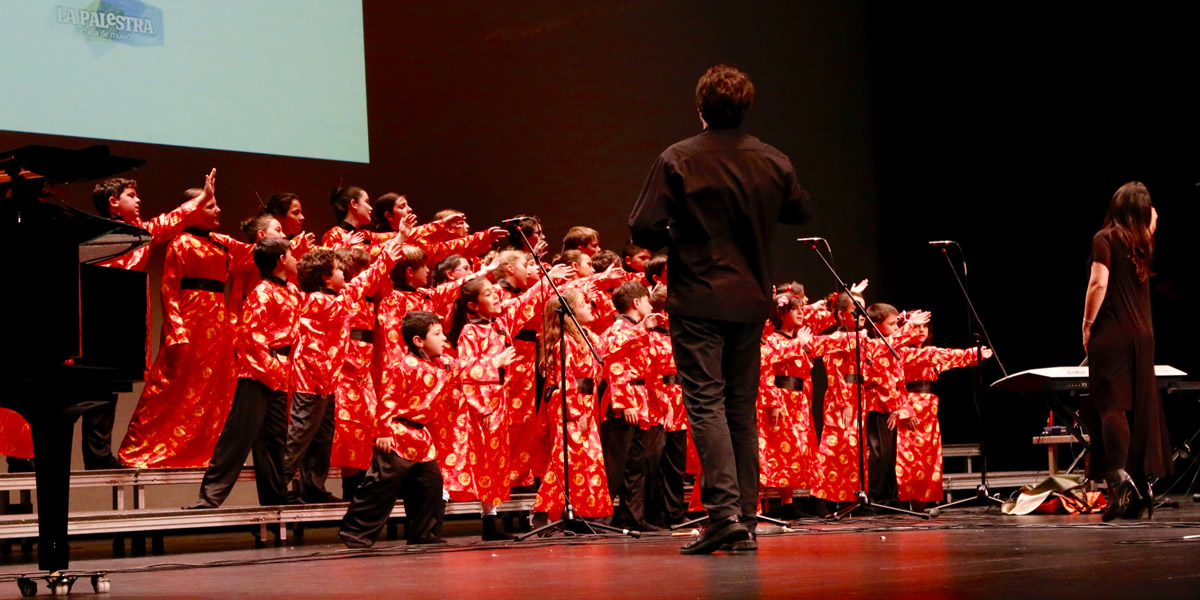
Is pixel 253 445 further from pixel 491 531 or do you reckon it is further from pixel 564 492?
pixel 564 492

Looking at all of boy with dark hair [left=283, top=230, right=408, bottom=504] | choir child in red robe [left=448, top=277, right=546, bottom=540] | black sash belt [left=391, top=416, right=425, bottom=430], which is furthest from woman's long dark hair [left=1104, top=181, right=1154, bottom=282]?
boy with dark hair [left=283, top=230, right=408, bottom=504]

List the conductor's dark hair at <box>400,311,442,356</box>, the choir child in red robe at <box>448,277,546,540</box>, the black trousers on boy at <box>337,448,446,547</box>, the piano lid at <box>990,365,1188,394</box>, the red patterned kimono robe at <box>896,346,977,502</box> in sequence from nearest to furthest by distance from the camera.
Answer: the black trousers on boy at <box>337,448,446,547</box> < the conductor's dark hair at <box>400,311,442,356</box> < the choir child in red robe at <box>448,277,546,540</box> < the piano lid at <box>990,365,1188,394</box> < the red patterned kimono robe at <box>896,346,977,502</box>

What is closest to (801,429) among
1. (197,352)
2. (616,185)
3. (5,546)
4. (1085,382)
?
(1085,382)

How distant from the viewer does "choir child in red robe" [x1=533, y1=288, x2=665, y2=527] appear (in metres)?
5.88

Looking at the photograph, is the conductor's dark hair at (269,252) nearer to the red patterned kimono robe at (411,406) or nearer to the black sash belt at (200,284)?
the black sash belt at (200,284)

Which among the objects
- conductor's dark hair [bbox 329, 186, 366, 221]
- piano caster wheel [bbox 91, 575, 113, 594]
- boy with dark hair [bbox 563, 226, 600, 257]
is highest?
conductor's dark hair [bbox 329, 186, 366, 221]

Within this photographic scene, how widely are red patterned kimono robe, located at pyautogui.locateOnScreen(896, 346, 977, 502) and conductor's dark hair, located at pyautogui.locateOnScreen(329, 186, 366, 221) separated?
3190 millimetres

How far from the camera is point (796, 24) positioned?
9.79 m

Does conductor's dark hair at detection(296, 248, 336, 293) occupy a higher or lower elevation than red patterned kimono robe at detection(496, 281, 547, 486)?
higher

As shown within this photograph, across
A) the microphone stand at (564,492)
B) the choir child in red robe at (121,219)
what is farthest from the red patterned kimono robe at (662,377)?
the choir child in red robe at (121,219)

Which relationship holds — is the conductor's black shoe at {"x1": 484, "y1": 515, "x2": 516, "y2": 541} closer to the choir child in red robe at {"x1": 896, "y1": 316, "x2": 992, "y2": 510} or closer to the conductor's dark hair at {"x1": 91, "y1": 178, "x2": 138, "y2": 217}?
the conductor's dark hair at {"x1": 91, "y1": 178, "x2": 138, "y2": 217}

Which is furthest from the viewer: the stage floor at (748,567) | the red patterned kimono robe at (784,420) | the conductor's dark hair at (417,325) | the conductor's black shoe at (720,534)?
the red patterned kimono robe at (784,420)

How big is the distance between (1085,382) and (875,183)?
384cm

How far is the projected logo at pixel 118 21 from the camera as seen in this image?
6.15m
